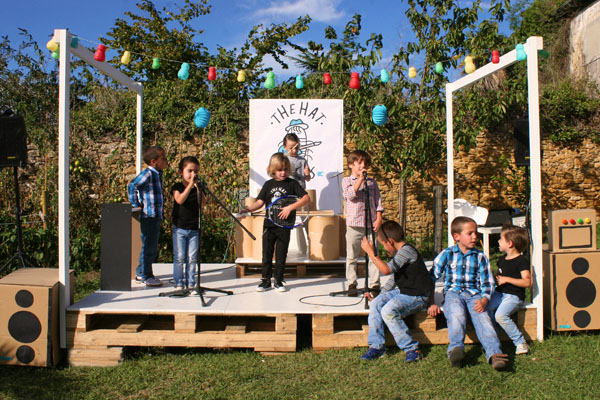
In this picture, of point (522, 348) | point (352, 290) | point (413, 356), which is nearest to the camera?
point (413, 356)

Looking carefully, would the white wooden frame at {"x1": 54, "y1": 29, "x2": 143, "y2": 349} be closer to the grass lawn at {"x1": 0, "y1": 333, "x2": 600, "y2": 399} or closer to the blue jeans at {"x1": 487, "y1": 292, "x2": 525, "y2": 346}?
the grass lawn at {"x1": 0, "y1": 333, "x2": 600, "y2": 399}

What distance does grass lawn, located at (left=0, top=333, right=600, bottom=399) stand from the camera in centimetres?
300

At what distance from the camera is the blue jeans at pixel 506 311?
11.8 feet

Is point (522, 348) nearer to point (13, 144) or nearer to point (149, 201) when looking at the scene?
point (149, 201)

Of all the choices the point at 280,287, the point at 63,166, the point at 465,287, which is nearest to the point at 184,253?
the point at 280,287

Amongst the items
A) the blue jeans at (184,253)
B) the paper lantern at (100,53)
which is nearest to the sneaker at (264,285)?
the blue jeans at (184,253)

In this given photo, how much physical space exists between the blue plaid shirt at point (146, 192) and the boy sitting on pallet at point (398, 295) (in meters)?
2.21

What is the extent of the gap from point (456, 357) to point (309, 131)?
3.71 metres

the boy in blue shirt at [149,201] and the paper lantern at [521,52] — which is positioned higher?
the paper lantern at [521,52]

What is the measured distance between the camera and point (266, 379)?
3.21 m

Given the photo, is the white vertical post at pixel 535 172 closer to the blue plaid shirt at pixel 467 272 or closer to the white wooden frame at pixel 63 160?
the blue plaid shirt at pixel 467 272

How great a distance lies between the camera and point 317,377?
10.6 ft

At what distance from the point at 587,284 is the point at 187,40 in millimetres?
11441

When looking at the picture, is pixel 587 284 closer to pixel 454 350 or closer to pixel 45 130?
pixel 454 350
